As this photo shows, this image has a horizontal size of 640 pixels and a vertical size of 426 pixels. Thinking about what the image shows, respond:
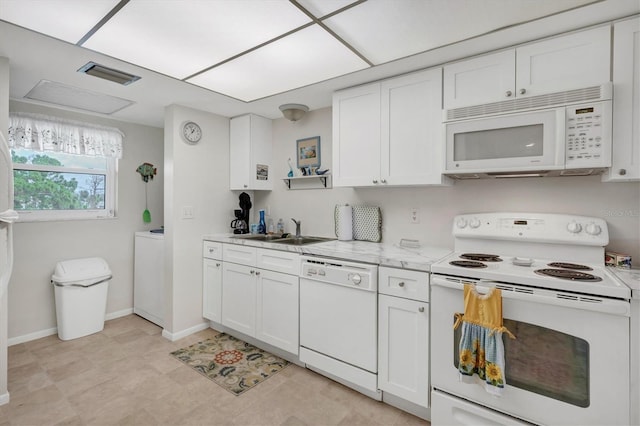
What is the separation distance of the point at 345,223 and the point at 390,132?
0.90 meters

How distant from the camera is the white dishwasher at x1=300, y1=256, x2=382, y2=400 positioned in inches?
80.0

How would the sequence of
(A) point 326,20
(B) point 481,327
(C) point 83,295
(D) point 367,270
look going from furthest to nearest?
(C) point 83,295, (D) point 367,270, (A) point 326,20, (B) point 481,327

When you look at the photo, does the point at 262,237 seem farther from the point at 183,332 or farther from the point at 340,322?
the point at 340,322

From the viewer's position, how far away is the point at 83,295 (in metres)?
3.09

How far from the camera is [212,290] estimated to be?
318cm

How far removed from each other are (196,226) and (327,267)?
1668mm

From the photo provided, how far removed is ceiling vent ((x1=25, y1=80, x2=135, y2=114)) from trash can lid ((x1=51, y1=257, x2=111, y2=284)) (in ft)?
5.15

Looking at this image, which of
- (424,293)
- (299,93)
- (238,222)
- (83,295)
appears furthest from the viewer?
(238,222)

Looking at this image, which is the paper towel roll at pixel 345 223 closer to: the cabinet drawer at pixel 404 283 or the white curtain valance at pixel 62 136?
the cabinet drawer at pixel 404 283

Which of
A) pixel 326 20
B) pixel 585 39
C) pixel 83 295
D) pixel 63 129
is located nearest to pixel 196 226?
pixel 83 295

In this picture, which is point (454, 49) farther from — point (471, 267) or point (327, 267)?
point (327, 267)

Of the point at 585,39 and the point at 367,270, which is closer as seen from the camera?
the point at 585,39

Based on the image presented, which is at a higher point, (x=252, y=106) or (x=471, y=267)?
(x=252, y=106)

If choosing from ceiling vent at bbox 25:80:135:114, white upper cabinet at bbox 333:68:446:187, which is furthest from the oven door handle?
ceiling vent at bbox 25:80:135:114
